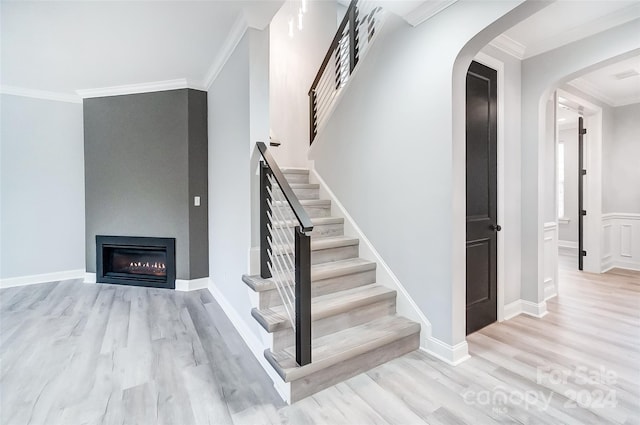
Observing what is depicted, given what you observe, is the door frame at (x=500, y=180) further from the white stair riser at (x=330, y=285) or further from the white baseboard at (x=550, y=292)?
the white stair riser at (x=330, y=285)

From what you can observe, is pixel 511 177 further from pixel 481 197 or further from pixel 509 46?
pixel 509 46

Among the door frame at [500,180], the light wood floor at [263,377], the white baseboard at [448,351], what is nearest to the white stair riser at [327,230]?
the light wood floor at [263,377]

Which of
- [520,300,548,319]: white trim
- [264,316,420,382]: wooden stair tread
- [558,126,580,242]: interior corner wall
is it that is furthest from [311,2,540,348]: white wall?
[558,126,580,242]: interior corner wall

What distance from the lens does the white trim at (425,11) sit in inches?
84.8

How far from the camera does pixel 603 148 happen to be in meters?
4.74

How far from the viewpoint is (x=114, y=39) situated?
9.39 ft

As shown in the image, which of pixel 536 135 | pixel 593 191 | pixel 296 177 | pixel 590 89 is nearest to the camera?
pixel 536 135

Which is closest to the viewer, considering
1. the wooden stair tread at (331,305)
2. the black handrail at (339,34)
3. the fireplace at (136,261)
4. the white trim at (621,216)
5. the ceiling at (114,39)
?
the wooden stair tread at (331,305)

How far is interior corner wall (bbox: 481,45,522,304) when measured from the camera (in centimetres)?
297

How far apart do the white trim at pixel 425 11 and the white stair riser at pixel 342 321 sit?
2222mm

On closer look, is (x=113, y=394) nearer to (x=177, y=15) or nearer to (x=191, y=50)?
(x=177, y=15)

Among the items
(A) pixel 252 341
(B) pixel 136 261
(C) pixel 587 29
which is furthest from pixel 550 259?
(B) pixel 136 261

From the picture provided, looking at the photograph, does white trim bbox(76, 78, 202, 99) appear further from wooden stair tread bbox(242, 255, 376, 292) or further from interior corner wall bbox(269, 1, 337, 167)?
wooden stair tread bbox(242, 255, 376, 292)

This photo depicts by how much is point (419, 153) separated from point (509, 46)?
158cm
